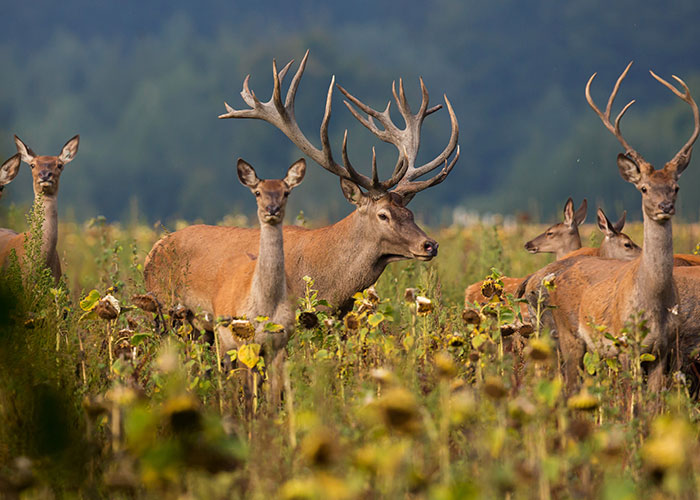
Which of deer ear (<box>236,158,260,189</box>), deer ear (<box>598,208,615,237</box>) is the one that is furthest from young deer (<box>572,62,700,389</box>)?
deer ear (<box>598,208,615,237</box>)

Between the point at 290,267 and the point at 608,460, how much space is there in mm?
4208

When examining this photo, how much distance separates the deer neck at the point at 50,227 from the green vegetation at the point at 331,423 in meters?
1.73

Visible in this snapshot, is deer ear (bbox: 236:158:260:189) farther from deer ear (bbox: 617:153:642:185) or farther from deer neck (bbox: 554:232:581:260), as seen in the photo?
deer neck (bbox: 554:232:581:260)

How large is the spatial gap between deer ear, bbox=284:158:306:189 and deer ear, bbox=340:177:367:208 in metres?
0.83

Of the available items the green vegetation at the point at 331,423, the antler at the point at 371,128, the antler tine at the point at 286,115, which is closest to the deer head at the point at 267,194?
the green vegetation at the point at 331,423

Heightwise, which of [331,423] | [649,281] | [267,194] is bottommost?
[331,423]

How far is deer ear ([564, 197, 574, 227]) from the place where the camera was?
10164 millimetres

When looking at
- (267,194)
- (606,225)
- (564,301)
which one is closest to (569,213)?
(606,225)

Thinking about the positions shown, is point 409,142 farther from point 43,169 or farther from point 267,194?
point 43,169

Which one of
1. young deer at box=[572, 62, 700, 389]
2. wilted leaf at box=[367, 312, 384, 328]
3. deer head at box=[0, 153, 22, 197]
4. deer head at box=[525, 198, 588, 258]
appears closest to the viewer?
wilted leaf at box=[367, 312, 384, 328]

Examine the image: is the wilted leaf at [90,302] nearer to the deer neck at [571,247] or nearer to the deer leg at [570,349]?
the deer leg at [570,349]

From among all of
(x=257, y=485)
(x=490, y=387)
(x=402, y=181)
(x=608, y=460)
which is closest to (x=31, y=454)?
(x=257, y=485)

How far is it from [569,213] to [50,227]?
6130 mm

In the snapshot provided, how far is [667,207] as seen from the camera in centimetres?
529
